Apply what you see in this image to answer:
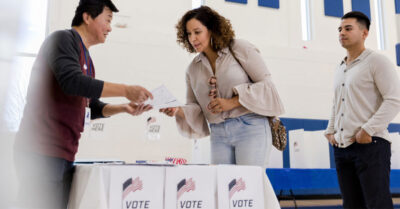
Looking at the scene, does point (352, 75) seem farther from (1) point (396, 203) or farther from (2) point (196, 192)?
(1) point (396, 203)

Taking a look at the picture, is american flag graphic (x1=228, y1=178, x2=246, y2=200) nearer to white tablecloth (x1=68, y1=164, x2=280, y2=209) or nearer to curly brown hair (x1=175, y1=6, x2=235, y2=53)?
white tablecloth (x1=68, y1=164, x2=280, y2=209)

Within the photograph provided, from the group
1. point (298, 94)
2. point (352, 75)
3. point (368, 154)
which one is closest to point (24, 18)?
point (368, 154)

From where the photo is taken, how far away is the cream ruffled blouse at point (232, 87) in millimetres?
1521

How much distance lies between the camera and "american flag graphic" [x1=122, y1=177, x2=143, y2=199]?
3.54ft

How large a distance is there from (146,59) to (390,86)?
107 inches

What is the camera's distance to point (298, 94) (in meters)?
4.57

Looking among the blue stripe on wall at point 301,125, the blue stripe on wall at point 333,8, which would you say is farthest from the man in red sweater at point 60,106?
the blue stripe on wall at point 333,8

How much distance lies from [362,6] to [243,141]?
457 cm

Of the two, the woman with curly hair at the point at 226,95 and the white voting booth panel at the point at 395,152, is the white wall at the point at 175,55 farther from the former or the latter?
the woman with curly hair at the point at 226,95

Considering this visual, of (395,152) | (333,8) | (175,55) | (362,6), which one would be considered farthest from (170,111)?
(362,6)

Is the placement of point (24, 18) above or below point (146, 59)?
below

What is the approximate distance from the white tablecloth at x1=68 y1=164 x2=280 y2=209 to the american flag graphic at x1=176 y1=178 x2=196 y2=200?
0.24 m

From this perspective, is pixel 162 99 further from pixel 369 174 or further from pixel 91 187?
pixel 369 174

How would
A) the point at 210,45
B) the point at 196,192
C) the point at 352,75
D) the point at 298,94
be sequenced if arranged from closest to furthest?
1. the point at 196,192
2. the point at 210,45
3. the point at 352,75
4. the point at 298,94
